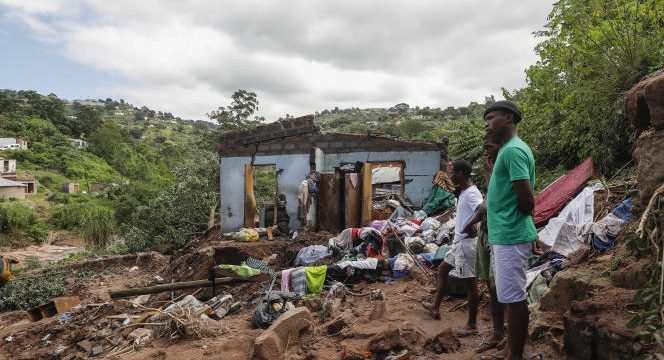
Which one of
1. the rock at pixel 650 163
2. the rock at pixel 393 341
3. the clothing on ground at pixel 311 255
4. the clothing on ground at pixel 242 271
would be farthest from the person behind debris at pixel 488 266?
the clothing on ground at pixel 311 255

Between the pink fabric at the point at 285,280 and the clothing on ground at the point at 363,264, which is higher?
the clothing on ground at the point at 363,264

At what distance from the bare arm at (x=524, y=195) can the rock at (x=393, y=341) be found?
5.37 feet

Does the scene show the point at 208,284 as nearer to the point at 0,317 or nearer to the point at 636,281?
the point at 636,281

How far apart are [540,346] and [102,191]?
48.3 metres

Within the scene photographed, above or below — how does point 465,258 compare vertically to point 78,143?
below

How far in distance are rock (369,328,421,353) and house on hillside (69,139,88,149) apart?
62781 millimetres

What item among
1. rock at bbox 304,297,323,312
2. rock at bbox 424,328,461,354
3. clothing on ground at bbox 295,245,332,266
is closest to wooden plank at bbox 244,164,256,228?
clothing on ground at bbox 295,245,332,266

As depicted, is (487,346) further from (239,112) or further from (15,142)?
(15,142)

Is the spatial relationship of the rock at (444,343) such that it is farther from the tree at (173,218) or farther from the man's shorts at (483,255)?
the tree at (173,218)

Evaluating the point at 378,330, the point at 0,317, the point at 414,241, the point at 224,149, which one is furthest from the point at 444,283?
the point at 0,317

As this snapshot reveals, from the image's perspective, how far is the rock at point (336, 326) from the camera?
439 cm

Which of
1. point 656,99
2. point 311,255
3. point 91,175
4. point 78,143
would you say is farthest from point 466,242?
point 78,143

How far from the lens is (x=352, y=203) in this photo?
10.6 metres

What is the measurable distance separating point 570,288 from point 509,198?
1.27 metres
